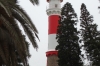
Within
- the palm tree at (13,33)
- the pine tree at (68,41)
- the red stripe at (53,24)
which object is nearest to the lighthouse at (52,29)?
the red stripe at (53,24)

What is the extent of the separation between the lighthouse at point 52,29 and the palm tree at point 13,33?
1949 centimetres

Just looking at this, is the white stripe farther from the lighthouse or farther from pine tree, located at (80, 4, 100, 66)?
pine tree, located at (80, 4, 100, 66)

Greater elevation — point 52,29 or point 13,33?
point 52,29

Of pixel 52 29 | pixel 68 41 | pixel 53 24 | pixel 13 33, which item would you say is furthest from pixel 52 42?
pixel 13 33

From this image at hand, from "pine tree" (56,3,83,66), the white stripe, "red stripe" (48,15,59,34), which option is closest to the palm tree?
"pine tree" (56,3,83,66)

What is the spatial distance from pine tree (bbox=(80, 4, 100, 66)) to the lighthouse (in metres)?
7.78

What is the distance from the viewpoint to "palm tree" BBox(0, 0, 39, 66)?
8797mm

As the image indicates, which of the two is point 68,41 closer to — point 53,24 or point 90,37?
point 90,37

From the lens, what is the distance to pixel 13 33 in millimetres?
8758

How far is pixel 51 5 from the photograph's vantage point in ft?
114

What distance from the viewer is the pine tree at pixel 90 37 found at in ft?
67.7

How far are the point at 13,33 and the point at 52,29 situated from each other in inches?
902

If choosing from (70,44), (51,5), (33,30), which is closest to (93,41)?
(70,44)

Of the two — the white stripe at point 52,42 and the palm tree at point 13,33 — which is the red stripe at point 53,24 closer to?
the white stripe at point 52,42
